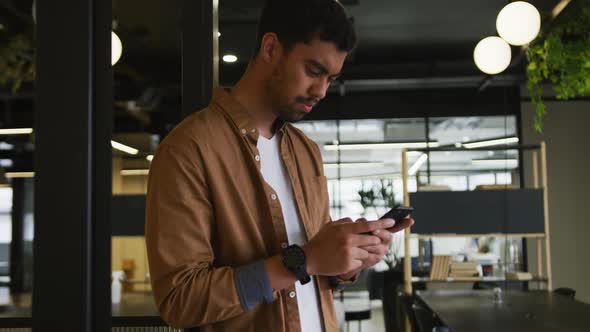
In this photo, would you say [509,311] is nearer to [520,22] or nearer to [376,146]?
[520,22]

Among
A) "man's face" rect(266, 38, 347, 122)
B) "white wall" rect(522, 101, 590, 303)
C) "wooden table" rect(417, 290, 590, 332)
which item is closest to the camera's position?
"man's face" rect(266, 38, 347, 122)

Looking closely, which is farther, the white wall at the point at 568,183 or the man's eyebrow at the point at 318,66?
the white wall at the point at 568,183

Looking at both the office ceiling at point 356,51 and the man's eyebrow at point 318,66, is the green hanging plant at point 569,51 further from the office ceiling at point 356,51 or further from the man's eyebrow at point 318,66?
the man's eyebrow at point 318,66

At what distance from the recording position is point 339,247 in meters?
1.17

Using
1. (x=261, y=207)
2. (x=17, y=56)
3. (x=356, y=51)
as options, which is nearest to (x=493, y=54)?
(x=356, y=51)

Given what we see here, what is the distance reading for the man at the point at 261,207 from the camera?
116 centimetres

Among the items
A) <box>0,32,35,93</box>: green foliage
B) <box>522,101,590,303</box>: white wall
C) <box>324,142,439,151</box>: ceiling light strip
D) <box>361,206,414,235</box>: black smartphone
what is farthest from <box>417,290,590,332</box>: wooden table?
<box>0,32,35,93</box>: green foliage

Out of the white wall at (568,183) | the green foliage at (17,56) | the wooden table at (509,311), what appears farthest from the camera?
the white wall at (568,183)

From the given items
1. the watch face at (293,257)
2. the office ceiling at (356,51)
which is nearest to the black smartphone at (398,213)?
the watch face at (293,257)

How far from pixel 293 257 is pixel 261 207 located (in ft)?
0.51

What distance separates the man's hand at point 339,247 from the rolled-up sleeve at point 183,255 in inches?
5.9

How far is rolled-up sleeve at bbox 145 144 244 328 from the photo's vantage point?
1.15 m

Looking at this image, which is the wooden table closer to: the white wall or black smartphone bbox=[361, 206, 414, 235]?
black smartphone bbox=[361, 206, 414, 235]

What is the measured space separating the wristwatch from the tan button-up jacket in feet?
0.32
